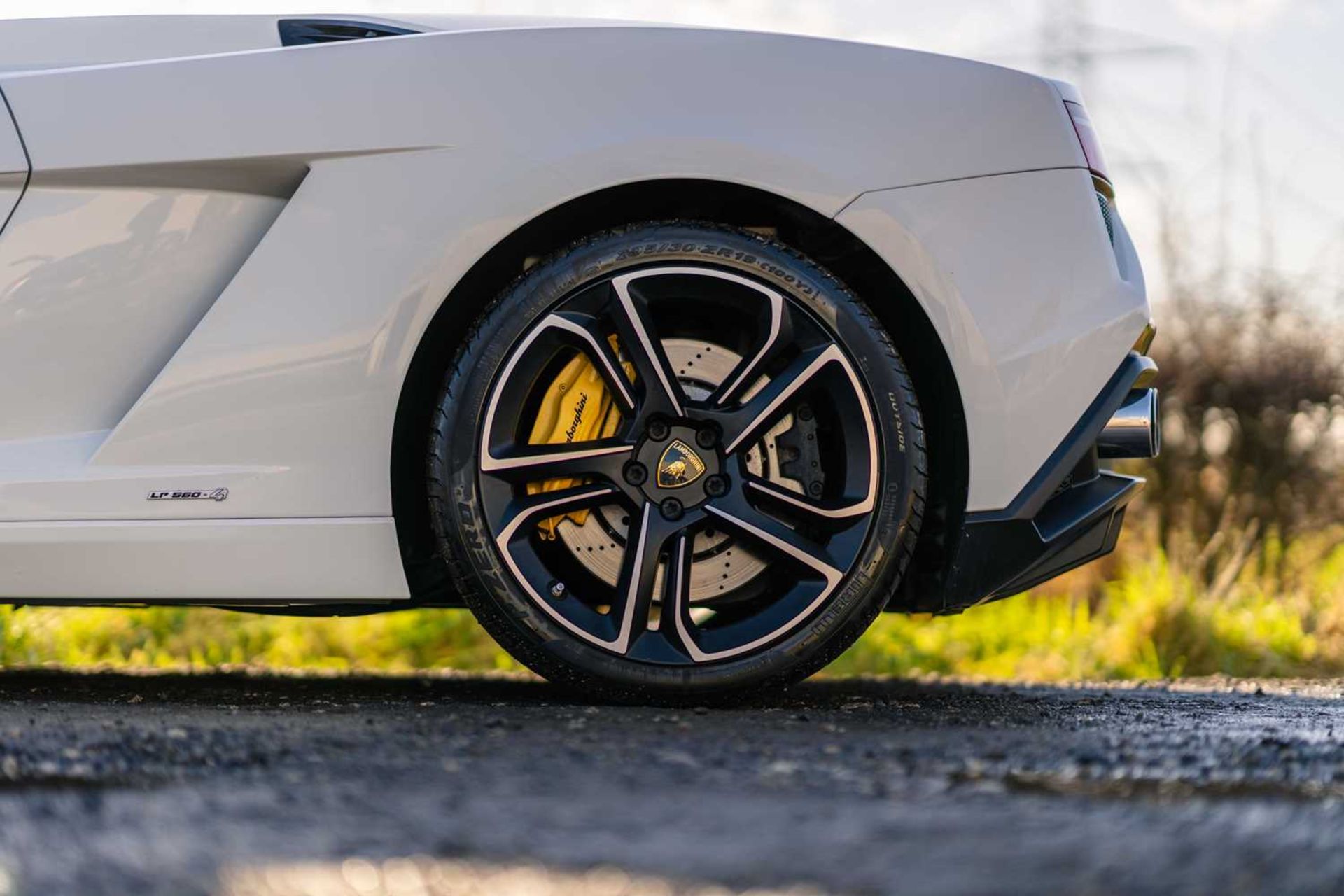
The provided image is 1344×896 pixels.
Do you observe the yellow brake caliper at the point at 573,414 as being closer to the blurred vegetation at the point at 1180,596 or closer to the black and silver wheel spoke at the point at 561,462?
the black and silver wheel spoke at the point at 561,462

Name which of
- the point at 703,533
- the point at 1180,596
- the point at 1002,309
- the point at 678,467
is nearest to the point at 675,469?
the point at 678,467

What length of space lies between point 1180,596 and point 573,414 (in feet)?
11.6

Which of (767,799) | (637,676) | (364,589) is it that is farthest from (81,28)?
(767,799)

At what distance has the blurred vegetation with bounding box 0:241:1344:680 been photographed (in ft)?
15.2

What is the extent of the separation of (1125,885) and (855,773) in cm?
49

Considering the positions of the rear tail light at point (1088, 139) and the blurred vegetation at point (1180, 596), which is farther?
the blurred vegetation at point (1180, 596)

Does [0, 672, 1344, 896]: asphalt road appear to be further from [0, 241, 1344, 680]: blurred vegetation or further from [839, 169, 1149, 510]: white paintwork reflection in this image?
[0, 241, 1344, 680]: blurred vegetation

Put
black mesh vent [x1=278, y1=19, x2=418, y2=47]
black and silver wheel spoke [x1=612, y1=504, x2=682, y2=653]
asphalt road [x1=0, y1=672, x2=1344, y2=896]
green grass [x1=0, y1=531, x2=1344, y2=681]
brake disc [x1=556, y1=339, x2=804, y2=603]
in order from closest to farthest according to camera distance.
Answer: asphalt road [x1=0, y1=672, x2=1344, y2=896] → black and silver wheel spoke [x1=612, y1=504, x2=682, y2=653] → brake disc [x1=556, y1=339, x2=804, y2=603] → black mesh vent [x1=278, y1=19, x2=418, y2=47] → green grass [x1=0, y1=531, x2=1344, y2=681]

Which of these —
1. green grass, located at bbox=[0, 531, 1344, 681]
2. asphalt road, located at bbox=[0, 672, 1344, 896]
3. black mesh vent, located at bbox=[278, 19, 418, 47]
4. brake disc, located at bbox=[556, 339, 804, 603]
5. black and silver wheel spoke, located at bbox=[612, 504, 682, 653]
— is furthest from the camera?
green grass, located at bbox=[0, 531, 1344, 681]

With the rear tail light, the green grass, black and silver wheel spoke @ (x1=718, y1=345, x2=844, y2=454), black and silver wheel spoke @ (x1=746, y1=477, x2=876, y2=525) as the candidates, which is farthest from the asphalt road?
the green grass

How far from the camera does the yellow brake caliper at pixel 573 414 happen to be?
2.21 metres

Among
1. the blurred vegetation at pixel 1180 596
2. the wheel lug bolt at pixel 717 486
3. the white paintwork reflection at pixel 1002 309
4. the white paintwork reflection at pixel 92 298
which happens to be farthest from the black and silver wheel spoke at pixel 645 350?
the blurred vegetation at pixel 1180 596

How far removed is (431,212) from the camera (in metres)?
2.14

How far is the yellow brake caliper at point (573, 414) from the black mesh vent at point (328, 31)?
851mm
